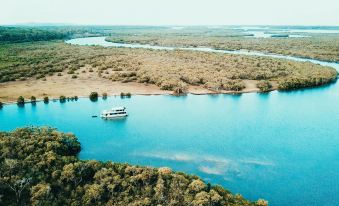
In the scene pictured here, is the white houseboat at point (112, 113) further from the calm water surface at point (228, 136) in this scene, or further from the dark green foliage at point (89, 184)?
the dark green foliage at point (89, 184)

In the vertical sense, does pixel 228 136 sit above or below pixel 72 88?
below

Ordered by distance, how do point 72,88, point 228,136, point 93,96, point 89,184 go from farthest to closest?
point 72,88 < point 93,96 < point 228,136 < point 89,184

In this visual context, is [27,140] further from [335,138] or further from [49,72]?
[49,72]

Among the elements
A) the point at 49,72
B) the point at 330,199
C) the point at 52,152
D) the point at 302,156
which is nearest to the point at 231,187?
the point at 330,199

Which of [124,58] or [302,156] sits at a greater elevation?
[124,58]

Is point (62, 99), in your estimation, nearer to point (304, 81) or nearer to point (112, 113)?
point (112, 113)

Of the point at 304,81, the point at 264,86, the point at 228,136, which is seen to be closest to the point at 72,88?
the point at 228,136
